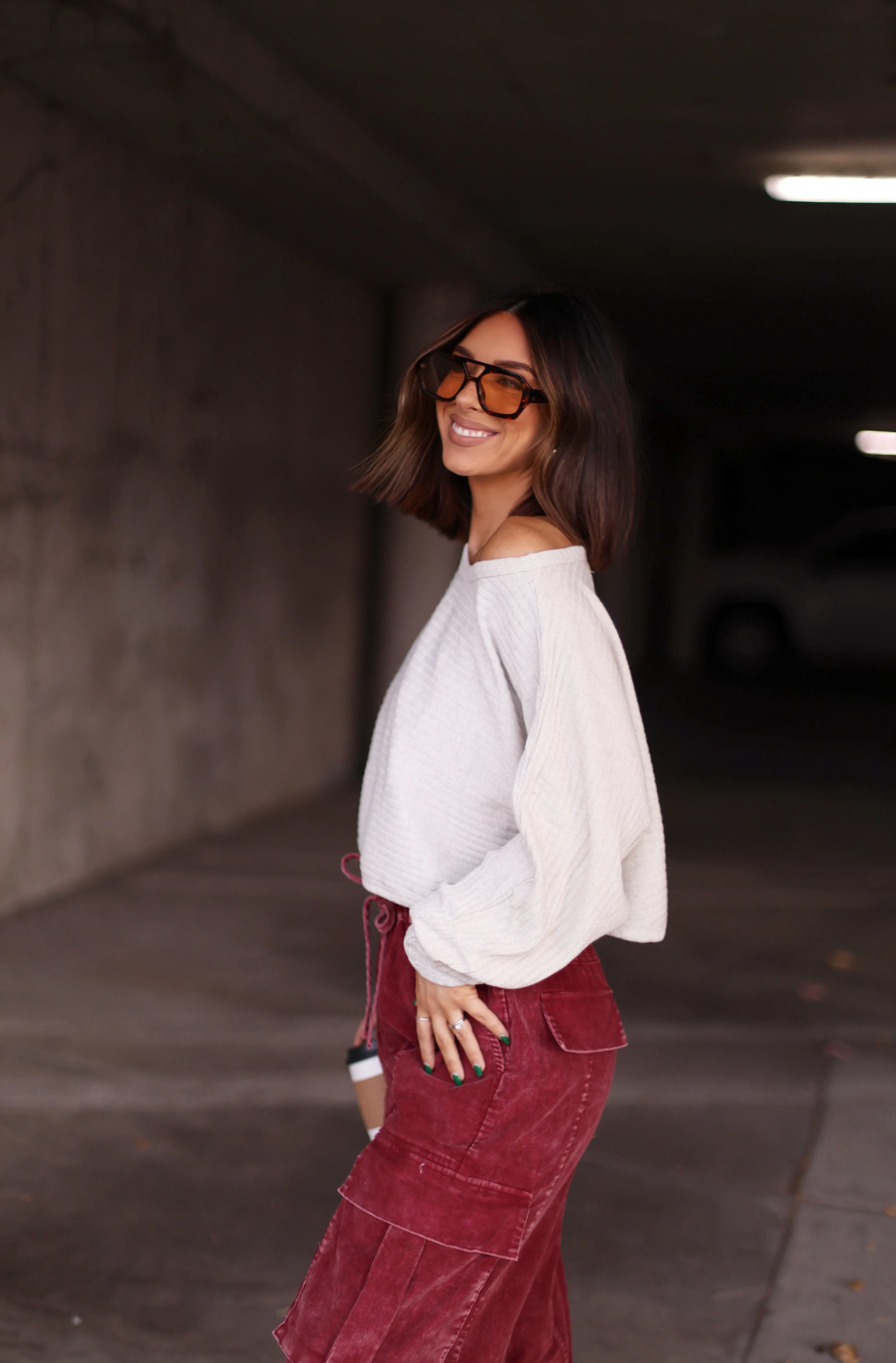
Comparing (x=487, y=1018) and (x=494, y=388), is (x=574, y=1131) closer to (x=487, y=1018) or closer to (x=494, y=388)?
(x=487, y=1018)

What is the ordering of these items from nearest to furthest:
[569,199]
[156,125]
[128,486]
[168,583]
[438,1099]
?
[438,1099], [156,125], [128,486], [168,583], [569,199]

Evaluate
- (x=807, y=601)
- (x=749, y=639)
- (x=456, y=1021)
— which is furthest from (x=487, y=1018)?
(x=749, y=639)

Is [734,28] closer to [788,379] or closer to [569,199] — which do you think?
[569,199]

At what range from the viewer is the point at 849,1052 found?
12.8ft

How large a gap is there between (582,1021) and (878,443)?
1780 centimetres

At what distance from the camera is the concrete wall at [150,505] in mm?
4703

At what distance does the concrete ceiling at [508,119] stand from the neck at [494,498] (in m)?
2.94

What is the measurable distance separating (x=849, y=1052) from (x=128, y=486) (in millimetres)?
3493

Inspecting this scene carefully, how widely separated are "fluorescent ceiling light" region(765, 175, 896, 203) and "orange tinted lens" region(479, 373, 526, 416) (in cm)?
517

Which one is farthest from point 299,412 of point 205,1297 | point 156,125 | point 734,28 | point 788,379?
point 788,379

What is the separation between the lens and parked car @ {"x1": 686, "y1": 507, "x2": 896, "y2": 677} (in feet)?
48.8

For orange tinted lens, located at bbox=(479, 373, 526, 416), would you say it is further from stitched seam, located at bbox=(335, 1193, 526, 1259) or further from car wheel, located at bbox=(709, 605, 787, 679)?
car wheel, located at bbox=(709, 605, 787, 679)

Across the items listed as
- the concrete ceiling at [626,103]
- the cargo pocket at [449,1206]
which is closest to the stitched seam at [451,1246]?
the cargo pocket at [449,1206]

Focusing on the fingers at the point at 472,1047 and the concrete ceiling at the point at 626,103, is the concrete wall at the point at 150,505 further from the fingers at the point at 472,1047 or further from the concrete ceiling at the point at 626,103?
the fingers at the point at 472,1047
